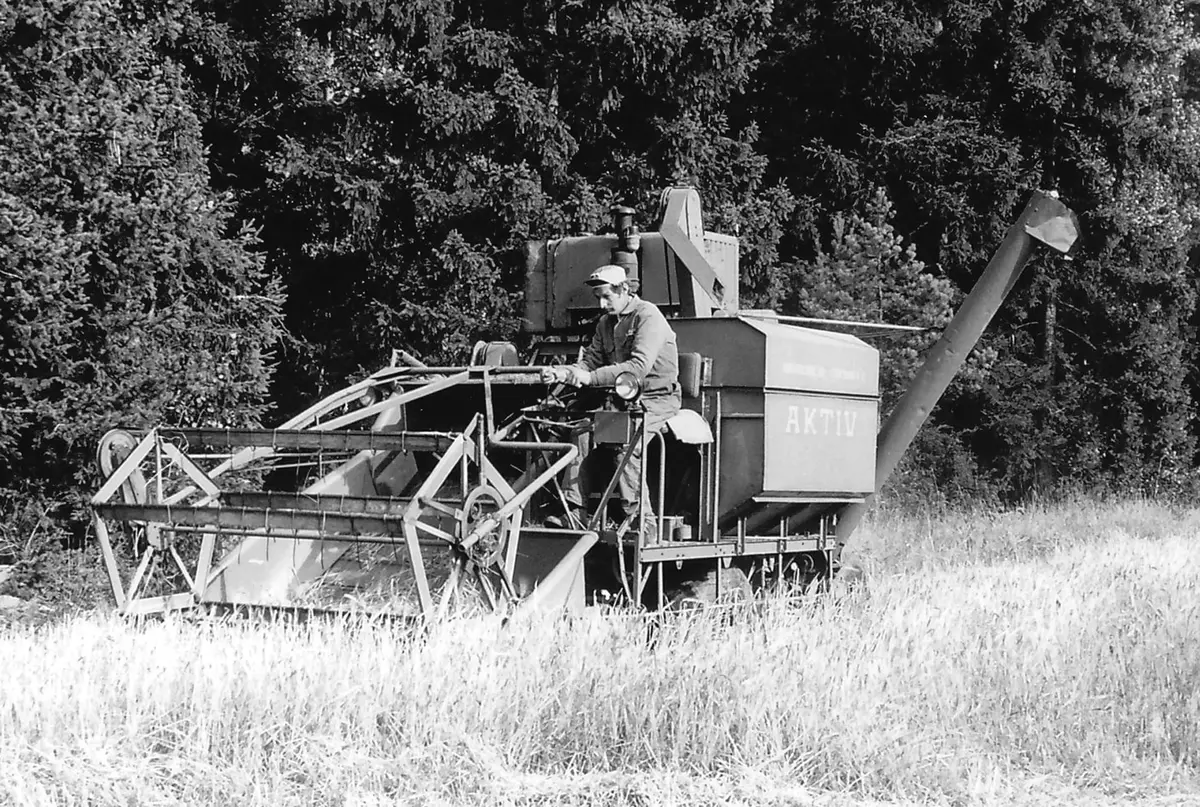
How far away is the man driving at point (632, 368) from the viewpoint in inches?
336

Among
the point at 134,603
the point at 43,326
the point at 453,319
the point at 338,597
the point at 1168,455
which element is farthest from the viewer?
the point at 1168,455

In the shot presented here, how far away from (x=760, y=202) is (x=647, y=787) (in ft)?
46.7

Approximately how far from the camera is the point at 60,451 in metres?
11.4

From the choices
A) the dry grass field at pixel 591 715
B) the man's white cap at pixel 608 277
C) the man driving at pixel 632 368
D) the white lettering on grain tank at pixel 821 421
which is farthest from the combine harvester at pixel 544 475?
the man's white cap at pixel 608 277

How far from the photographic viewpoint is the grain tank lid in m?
9.20

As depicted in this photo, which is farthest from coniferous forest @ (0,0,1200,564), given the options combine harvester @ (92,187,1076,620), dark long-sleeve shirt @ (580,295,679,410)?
dark long-sleeve shirt @ (580,295,679,410)

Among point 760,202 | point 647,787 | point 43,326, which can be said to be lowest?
point 647,787

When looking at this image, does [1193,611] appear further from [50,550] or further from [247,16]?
[247,16]

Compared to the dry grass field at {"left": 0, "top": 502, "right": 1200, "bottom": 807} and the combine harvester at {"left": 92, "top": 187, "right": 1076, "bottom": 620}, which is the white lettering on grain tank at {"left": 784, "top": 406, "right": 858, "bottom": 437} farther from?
the dry grass field at {"left": 0, "top": 502, "right": 1200, "bottom": 807}

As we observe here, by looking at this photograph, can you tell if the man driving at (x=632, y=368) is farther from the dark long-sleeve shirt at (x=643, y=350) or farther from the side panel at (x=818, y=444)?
the side panel at (x=818, y=444)

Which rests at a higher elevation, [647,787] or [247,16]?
[247,16]

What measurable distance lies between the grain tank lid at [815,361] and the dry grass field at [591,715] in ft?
5.46

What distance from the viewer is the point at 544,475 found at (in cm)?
798

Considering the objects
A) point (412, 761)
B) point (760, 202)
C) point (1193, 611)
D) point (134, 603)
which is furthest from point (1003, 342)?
point (412, 761)
